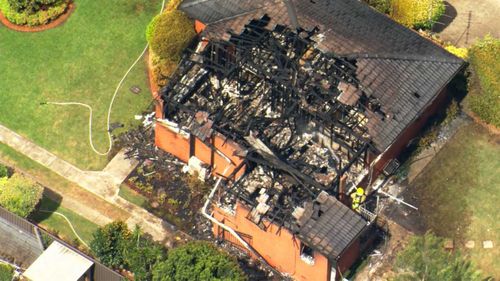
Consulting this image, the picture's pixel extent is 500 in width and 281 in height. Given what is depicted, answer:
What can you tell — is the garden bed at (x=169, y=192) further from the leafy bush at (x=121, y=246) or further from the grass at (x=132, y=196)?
the leafy bush at (x=121, y=246)

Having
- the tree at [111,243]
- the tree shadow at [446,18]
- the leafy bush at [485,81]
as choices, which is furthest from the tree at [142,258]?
the tree shadow at [446,18]

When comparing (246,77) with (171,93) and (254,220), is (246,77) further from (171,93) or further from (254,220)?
(254,220)

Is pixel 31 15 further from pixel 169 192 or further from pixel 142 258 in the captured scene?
pixel 142 258

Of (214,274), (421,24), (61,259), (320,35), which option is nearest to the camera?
(214,274)

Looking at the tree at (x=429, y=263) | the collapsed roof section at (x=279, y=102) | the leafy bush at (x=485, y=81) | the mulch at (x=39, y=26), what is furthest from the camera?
the mulch at (x=39, y=26)

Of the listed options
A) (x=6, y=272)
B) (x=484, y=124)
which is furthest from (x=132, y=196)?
(x=484, y=124)

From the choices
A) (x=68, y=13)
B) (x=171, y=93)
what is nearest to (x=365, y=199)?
(x=171, y=93)
